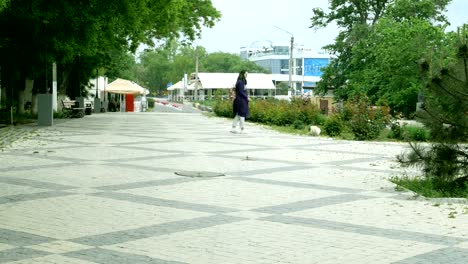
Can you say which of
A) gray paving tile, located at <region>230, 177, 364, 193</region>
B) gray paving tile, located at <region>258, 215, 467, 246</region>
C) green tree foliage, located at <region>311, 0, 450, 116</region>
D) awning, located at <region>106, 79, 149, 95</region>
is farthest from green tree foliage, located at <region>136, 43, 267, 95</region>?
gray paving tile, located at <region>258, 215, 467, 246</region>

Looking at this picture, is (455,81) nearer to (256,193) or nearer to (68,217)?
(256,193)

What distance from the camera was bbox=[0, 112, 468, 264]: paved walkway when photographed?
237 inches

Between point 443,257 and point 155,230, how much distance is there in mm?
2686

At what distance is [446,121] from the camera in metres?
9.29

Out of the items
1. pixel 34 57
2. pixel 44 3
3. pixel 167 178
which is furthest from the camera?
pixel 34 57

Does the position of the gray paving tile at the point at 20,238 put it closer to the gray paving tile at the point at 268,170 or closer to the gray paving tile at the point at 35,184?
the gray paving tile at the point at 35,184

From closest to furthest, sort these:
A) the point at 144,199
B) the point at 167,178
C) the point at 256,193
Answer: the point at 144,199 < the point at 256,193 < the point at 167,178

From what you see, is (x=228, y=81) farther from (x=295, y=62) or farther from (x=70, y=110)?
(x=70, y=110)

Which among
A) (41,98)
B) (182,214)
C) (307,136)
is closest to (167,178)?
(182,214)

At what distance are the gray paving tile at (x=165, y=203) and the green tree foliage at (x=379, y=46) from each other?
2681 cm

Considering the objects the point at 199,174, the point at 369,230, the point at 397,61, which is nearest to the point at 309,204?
the point at 369,230

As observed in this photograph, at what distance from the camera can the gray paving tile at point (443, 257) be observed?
18.9 feet

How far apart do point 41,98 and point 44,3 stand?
13.8 ft

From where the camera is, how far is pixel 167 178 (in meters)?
10.7
